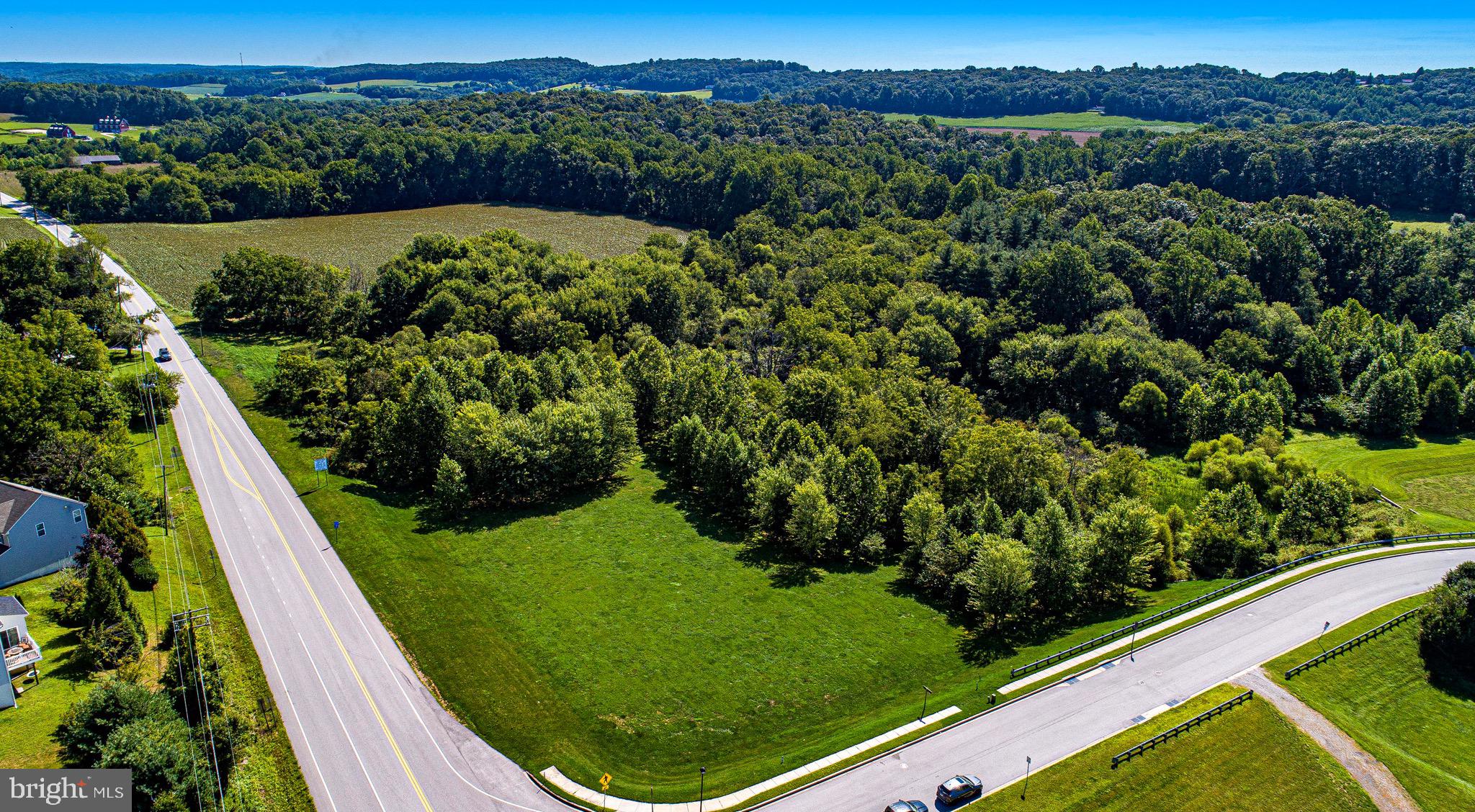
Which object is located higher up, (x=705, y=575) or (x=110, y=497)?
(x=110, y=497)

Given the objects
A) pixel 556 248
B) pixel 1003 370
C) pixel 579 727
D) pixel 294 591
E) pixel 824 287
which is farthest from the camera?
pixel 556 248

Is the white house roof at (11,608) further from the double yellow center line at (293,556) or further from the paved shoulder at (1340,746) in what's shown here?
the paved shoulder at (1340,746)

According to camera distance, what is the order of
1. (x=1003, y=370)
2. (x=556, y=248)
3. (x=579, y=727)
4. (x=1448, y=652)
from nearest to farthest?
(x=579, y=727), (x=1448, y=652), (x=1003, y=370), (x=556, y=248)

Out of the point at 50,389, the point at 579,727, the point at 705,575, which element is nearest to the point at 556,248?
the point at 50,389

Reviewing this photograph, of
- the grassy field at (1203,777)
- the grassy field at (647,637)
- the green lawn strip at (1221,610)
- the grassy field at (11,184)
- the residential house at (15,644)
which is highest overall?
the grassy field at (11,184)

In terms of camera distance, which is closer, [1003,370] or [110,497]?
[110,497]

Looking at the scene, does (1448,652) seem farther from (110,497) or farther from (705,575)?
(110,497)

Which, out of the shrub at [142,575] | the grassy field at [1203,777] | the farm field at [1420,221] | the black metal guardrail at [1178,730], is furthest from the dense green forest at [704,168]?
the shrub at [142,575]

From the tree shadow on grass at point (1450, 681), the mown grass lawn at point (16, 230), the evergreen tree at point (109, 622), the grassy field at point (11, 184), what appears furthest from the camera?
the grassy field at point (11, 184)
